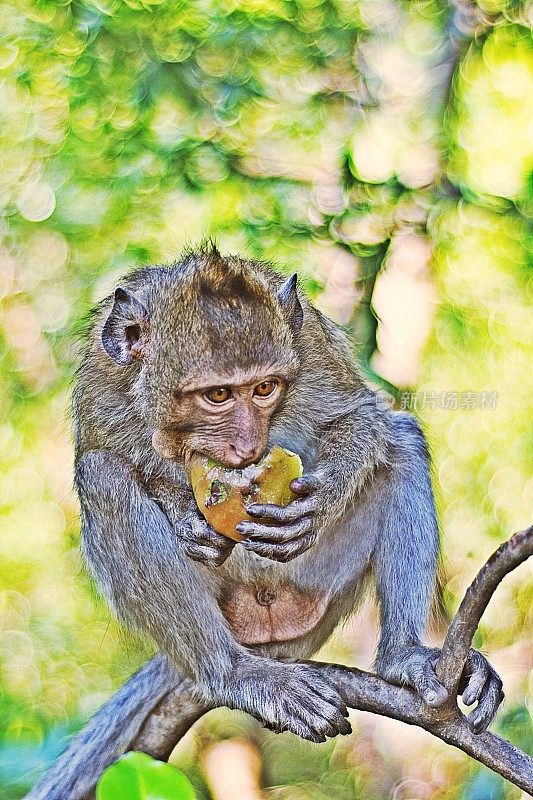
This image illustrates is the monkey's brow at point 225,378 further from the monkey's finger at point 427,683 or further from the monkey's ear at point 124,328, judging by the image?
the monkey's finger at point 427,683

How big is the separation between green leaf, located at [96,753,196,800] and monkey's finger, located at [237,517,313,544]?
733 mm

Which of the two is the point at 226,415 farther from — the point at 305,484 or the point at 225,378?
the point at 305,484

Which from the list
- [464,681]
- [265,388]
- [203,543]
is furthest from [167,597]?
[464,681]

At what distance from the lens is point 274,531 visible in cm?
214

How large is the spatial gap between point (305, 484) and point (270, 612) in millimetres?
455

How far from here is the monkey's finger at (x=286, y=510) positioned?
2.11 m

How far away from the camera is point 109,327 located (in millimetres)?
2264

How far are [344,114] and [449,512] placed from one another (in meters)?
1.41

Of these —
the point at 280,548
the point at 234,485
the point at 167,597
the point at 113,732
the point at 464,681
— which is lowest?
the point at 113,732

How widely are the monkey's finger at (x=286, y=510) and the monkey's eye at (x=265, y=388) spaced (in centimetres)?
24

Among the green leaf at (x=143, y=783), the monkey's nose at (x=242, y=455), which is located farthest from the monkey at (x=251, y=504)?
the green leaf at (x=143, y=783)

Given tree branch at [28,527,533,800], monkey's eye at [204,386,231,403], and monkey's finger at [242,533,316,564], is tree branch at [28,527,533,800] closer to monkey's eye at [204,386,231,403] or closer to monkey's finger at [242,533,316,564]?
monkey's finger at [242,533,316,564]

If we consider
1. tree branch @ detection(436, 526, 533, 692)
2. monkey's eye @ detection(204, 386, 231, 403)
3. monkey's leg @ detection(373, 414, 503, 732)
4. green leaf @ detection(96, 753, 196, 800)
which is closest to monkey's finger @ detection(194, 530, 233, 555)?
monkey's eye @ detection(204, 386, 231, 403)

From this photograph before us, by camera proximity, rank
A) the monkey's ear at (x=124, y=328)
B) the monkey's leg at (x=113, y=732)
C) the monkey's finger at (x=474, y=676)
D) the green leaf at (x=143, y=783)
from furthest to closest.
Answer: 1. the monkey's leg at (x=113, y=732)
2. the monkey's ear at (x=124, y=328)
3. the monkey's finger at (x=474, y=676)
4. the green leaf at (x=143, y=783)
